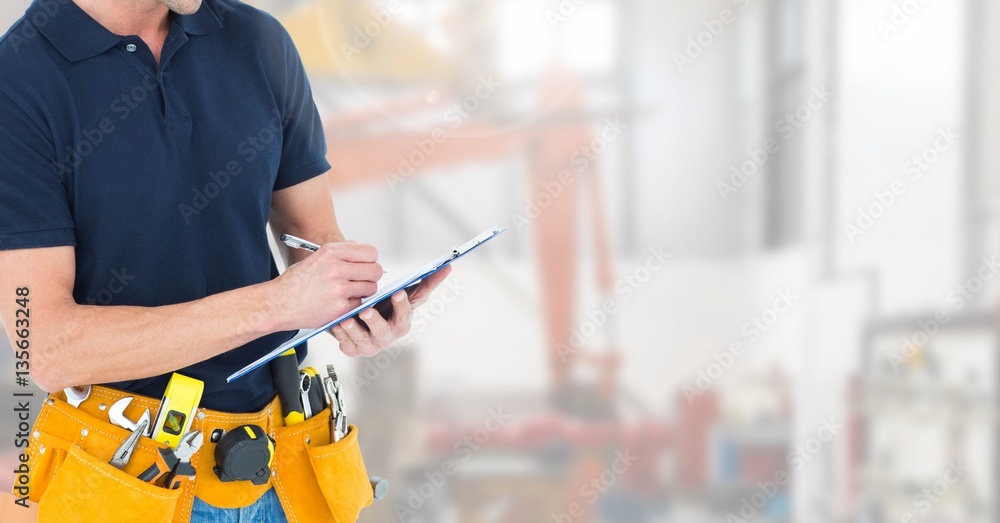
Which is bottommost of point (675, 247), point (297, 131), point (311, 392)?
point (675, 247)

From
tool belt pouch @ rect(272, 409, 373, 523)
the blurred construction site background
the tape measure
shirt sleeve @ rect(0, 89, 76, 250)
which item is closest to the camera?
shirt sleeve @ rect(0, 89, 76, 250)

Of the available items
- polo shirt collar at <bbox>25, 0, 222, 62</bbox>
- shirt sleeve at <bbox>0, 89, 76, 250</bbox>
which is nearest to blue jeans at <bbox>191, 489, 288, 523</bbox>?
shirt sleeve at <bbox>0, 89, 76, 250</bbox>

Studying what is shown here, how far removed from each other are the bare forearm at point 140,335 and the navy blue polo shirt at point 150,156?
18mm

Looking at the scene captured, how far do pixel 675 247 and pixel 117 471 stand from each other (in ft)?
10.4

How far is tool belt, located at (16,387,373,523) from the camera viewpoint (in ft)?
3.57

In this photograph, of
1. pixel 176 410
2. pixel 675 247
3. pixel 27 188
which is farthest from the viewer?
pixel 675 247

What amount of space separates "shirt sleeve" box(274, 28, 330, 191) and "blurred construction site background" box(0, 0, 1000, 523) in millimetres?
2317

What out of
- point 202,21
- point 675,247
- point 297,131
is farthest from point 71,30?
point 675,247

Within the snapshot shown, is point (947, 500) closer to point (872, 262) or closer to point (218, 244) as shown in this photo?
point (872, 262)

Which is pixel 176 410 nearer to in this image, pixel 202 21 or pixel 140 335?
pixel 140 335

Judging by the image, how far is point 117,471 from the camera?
3.58ft

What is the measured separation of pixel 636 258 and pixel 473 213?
0.78 metres

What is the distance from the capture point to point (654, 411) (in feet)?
12.8

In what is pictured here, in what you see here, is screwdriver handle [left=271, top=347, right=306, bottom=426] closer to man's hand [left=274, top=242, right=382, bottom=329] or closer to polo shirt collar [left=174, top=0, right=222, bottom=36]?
man's hand [left=274, top=242, right=382, bottom=329]
